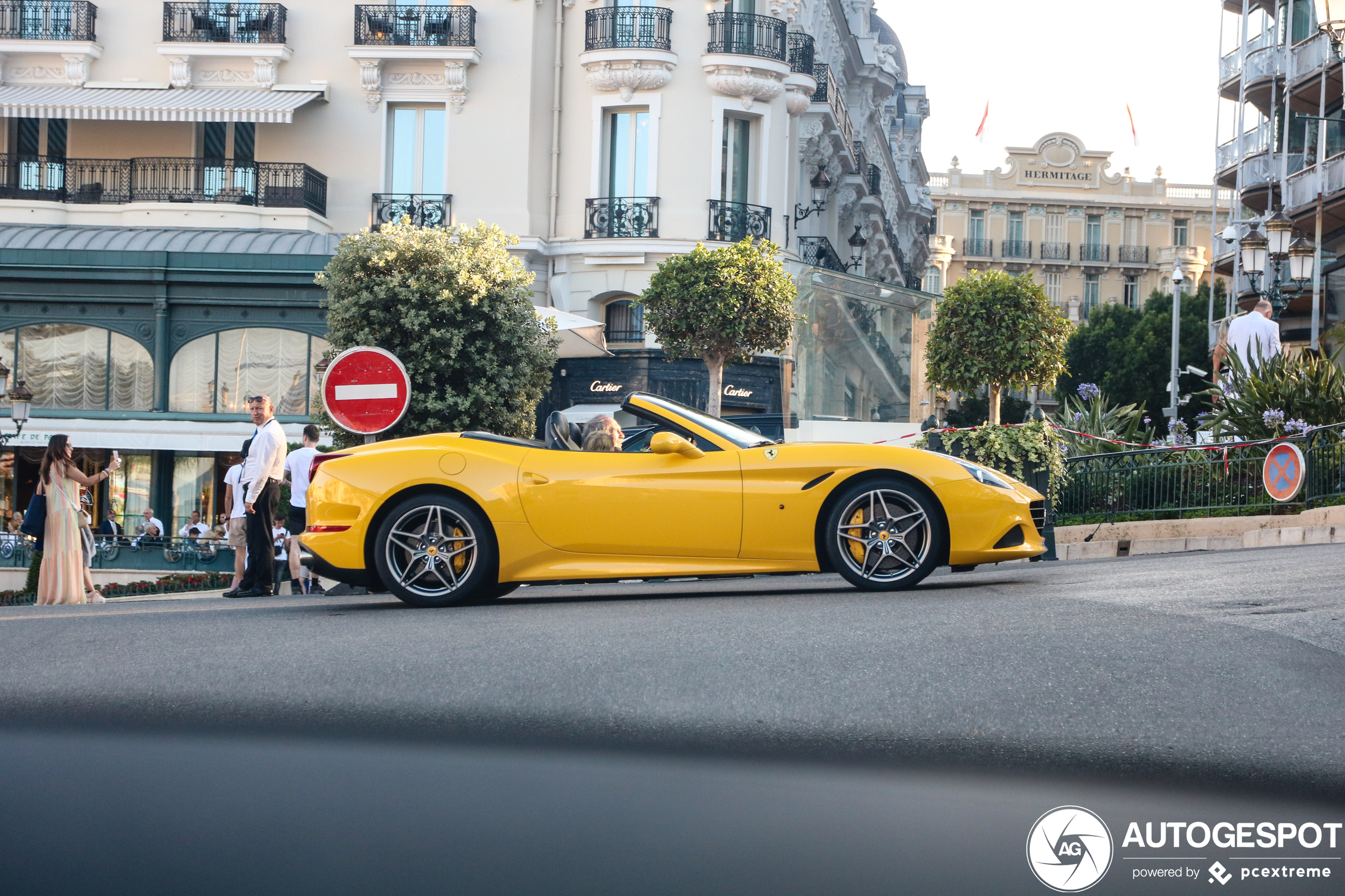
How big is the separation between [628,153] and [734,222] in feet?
8.61

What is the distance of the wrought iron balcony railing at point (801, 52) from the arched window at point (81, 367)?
46.1 ft

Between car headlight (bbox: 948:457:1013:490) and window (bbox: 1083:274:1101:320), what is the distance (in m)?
73.4

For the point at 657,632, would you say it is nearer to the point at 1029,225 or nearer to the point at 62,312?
the point at 62,312

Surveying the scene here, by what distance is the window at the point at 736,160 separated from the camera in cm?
2786

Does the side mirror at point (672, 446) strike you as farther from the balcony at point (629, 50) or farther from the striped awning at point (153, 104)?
the striped awning at point (153, 104)

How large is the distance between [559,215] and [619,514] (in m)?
21.1

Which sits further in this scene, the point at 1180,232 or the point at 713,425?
the point at 1180,232

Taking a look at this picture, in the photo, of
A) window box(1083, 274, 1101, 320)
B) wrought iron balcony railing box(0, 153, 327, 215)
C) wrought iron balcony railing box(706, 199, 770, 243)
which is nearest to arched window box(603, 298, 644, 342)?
wrought iron balcony railing box(706, 199, 770, 243)

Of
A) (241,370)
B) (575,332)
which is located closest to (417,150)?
(241,370)

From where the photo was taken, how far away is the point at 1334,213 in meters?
31.8

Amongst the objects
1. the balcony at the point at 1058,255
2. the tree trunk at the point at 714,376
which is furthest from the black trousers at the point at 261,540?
the balcony at the point at 1058,255

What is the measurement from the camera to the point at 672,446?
7.91 metres

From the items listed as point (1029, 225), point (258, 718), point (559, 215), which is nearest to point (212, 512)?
point (559, 215)

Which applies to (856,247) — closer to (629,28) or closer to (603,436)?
(629,28)
